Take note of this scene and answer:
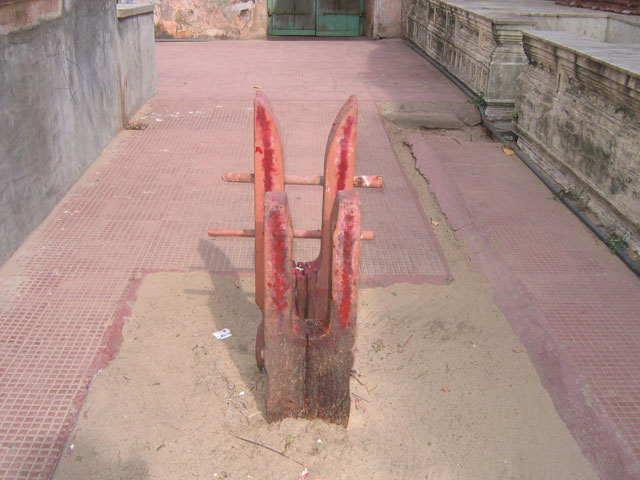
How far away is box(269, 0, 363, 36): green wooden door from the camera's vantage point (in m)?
11.9

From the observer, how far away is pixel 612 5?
26.6 ft

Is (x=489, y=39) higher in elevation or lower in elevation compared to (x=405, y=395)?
higher

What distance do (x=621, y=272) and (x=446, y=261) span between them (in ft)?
3.58

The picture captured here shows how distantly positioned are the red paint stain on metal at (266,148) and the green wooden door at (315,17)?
10074 millimetres

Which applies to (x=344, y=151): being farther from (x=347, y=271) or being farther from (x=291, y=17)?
(x=291, y=17)

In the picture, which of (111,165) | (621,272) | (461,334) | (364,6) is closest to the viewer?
(461,334)

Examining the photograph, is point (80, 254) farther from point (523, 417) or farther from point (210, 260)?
point (523, 417)

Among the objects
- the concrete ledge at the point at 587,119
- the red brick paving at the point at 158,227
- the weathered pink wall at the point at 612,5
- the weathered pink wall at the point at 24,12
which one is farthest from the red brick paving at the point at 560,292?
the weathered pink wall at the point at 612,5

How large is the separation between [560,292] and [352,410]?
1.65 meters

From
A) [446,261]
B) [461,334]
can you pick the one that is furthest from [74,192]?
[461,334]

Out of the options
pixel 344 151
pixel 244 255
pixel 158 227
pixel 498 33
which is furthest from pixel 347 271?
pixel 498 33

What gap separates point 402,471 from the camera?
8.11 ft

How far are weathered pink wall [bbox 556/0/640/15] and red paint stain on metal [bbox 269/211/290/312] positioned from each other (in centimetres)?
726

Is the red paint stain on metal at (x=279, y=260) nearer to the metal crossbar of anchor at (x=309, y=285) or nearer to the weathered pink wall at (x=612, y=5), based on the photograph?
the metal crossbar of anchor at (x=309, y=285)
